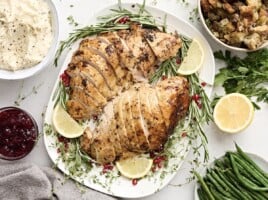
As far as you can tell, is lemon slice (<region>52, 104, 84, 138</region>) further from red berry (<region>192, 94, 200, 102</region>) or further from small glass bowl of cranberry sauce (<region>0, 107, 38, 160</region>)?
red berry (<region>192, 94, 200, 102</region>)

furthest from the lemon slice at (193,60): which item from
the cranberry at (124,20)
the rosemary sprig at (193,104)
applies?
the cranberry at (124,20)

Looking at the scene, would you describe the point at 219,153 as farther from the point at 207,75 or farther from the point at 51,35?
the point at 51,35

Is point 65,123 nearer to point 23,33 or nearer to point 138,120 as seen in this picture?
point 138,120

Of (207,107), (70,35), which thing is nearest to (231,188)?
(207,107)

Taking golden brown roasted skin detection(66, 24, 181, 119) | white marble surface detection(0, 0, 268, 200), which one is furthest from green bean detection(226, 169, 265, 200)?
golden brown roasted skin detection(66, 24, 181, 119)

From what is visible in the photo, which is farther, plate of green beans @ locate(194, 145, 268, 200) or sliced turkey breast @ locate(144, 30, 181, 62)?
plate of green beans @ locate(194, 145, 268, 200)

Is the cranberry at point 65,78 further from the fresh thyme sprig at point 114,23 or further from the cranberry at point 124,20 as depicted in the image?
the cranberry at point 124,20
